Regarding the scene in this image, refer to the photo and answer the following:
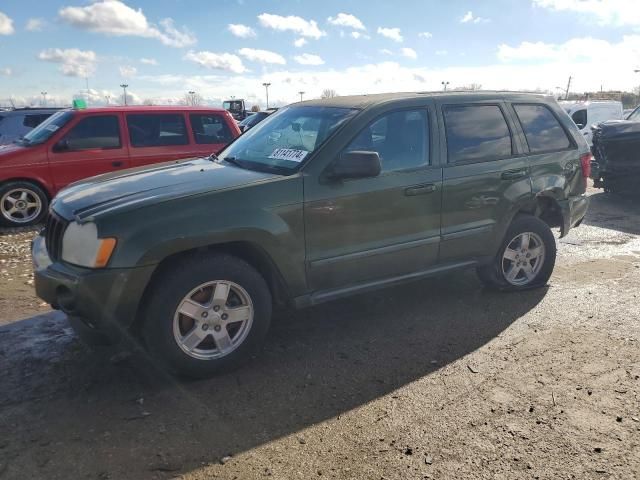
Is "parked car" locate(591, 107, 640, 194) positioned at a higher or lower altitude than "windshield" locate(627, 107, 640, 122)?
lower

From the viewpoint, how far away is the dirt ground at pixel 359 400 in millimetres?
2619

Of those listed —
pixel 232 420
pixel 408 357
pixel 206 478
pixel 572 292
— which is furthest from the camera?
pixel 572 292

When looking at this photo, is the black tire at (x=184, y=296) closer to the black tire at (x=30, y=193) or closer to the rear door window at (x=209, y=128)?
the rear door window at (x=209, y=128)

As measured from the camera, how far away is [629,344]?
12.8ft

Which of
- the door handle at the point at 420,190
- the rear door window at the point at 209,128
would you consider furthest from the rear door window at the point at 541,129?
the rear door window at the point at 209,128

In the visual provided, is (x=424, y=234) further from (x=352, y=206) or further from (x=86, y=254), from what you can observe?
(x=86, y=254)

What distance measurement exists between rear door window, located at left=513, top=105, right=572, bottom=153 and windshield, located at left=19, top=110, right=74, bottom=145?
645 centimetres

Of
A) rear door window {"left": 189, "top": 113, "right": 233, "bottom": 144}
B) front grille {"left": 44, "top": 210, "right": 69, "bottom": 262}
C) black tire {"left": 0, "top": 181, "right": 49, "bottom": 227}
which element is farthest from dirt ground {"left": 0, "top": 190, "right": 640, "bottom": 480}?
rear door window {"left": 189, "top": 113, "right": 233, "bottom": 144}

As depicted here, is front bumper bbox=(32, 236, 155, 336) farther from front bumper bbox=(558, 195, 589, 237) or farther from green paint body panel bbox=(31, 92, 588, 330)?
front bumper bbox=(558, 195, 589, 237)

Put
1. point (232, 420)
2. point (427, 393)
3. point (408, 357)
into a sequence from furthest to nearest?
point (408, 357), point (427, 393), point (232, 420)

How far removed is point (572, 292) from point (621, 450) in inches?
98.7

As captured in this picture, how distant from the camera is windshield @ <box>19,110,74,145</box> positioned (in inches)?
307

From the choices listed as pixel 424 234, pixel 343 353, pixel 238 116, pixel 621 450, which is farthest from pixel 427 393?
pixel 238 116

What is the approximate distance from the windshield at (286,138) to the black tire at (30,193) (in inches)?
183
